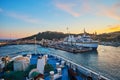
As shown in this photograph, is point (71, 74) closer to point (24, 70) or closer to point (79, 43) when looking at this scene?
point (24, 70)

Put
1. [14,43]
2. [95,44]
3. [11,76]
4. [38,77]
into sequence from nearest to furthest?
[38,77], [11,76], [95,44], [14,43]

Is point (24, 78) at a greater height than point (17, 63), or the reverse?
point (17, 63)

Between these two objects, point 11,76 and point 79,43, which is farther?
point 79,43

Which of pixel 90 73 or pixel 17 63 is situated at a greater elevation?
pixel 17 63

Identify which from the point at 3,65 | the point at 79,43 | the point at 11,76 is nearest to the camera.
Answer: the point at 11,76

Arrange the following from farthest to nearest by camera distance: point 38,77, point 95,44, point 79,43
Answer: point 79,43
point 95,44
point 38,77

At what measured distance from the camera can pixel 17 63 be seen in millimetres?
7203

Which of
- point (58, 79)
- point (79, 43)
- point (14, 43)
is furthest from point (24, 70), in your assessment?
point (14, 43)

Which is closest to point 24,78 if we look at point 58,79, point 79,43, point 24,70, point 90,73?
point 24,70

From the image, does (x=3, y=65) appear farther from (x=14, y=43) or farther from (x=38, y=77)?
(x=14, y=43)

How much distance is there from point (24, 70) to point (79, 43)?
69755mm

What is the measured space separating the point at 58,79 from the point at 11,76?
2.05 meters

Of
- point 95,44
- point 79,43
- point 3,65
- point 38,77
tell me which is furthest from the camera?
point 79,43

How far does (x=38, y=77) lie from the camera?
5129mm
